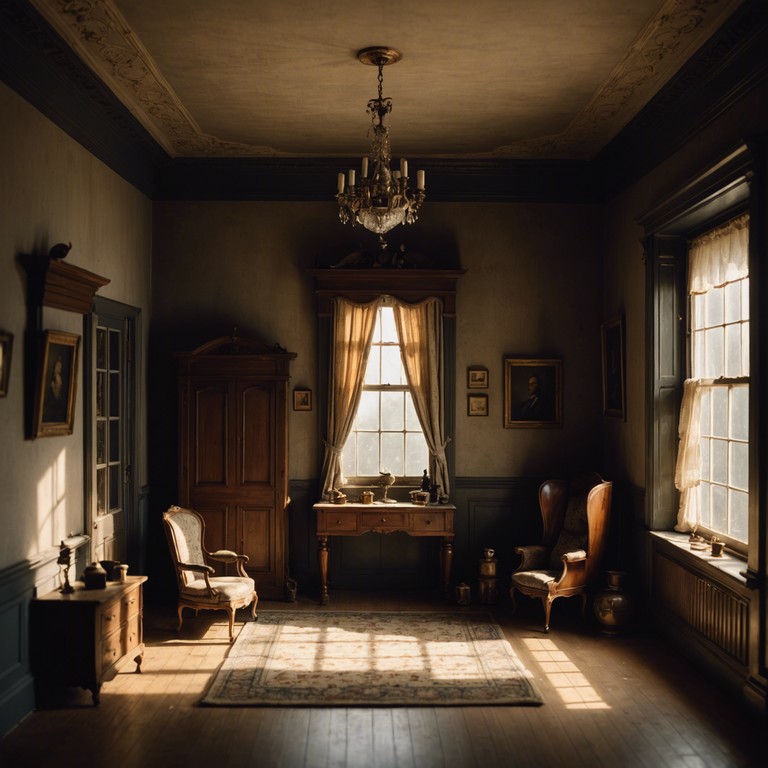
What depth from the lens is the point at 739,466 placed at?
521cm

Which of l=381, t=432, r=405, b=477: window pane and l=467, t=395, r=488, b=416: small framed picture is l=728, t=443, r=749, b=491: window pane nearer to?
l=467, t=395, r=488, b=416: small framed picture

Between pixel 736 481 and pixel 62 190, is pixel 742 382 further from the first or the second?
pixel 62 190

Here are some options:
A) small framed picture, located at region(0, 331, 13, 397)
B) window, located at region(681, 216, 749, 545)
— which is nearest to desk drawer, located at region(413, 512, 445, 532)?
window, located at region(681, 216, 749, 545)

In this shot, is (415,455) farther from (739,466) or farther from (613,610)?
(739,466)

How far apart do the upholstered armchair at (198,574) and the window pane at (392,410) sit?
6.35 ft

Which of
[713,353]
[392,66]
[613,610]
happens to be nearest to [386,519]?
[613,610]

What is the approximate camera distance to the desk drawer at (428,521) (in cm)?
703

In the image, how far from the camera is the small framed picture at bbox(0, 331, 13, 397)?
4333 mm

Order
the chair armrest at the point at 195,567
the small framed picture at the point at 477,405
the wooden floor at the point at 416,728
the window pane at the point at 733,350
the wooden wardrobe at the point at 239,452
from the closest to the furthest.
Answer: the wooden floor at the point at 416,728 → the window pane at the point at 733,350 → the chair armrest at the point at 195,567 → the wooden wardrobe at the point at 239,452 → the small framed picture at the point at 477,405

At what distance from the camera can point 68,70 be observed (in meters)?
5.03

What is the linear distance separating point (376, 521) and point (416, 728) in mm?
2718

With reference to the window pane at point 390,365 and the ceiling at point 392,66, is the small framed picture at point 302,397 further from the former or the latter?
the ceiling at point 392,66

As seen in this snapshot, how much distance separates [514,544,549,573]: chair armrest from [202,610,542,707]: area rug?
0.54m

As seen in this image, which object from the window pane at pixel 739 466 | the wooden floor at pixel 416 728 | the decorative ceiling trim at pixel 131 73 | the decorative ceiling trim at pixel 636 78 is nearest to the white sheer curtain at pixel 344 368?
the decorative ceiling trim at pixel 131 73
